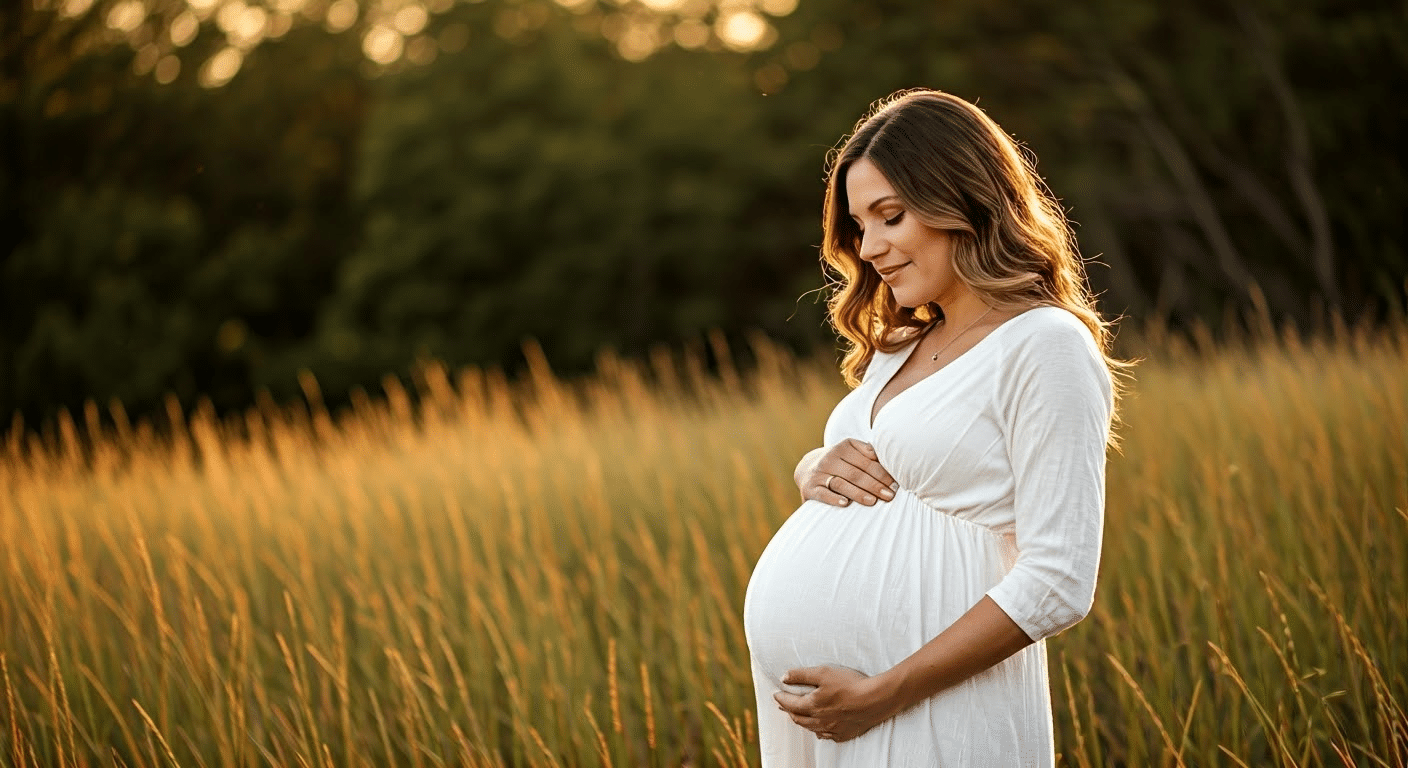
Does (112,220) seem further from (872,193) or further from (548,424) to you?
(872,193)

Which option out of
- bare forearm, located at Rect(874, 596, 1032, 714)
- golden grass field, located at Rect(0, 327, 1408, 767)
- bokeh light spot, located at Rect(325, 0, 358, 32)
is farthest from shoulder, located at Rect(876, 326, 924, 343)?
bokeh light spot, located at Rect(325, 0, 358, 32)

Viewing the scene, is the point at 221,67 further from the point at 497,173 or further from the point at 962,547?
the point at 962,547

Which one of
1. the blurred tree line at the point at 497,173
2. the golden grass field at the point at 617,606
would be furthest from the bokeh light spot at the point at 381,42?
the golden grass field at the point at 617,606

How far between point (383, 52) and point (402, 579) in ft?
62.0

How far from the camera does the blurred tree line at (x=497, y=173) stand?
14820 mm

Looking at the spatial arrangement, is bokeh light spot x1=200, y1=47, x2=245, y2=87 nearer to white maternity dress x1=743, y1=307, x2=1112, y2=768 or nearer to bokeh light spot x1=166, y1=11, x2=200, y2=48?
bokeh light spot x1=166, y1=11, x2=200, y2=48

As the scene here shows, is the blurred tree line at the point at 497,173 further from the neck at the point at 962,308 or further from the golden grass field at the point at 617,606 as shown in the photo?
the neck at the point at 962,308

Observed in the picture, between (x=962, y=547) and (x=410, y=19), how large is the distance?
2126cm

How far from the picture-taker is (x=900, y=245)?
1.85 m

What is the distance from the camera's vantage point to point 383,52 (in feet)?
69.6

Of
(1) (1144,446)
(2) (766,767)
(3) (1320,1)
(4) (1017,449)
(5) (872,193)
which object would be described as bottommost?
(1) (1144,446)

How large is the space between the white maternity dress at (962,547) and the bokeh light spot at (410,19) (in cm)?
2065

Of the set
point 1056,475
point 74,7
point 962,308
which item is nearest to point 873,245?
point 962,308

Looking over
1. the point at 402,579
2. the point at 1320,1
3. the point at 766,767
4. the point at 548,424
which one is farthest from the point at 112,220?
the point at 766,767
